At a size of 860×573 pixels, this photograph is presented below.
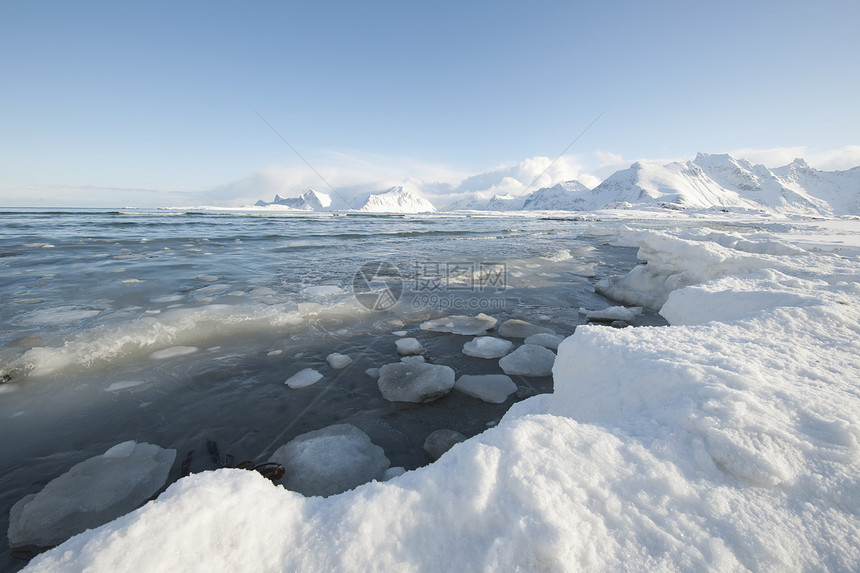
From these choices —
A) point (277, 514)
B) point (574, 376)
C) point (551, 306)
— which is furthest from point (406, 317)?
point (277, 514)

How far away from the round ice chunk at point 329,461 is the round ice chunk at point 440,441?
15.0 inches

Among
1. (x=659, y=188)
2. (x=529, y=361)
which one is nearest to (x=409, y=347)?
(x=529, y=361)

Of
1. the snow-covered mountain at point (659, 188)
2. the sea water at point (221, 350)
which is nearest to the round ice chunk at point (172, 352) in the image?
the sea water at point (221, 350)

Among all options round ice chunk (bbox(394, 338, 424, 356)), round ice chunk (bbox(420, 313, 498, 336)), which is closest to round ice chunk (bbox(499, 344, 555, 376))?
round ice chunk (bbox(420, 313, 498, 336))

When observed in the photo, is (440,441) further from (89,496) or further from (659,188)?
(659,188)

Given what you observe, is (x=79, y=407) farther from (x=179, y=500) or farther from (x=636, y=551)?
(x=636, y=551)

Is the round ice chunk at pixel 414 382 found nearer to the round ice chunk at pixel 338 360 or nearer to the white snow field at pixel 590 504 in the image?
the round ice chunk at pixel 338 360

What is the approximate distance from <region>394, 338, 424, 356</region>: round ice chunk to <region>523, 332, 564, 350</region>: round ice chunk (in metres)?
1.60

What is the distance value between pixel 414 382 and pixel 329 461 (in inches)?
49.9

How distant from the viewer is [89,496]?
7.16 feet

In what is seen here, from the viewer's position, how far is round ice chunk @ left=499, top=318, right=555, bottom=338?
512 cm

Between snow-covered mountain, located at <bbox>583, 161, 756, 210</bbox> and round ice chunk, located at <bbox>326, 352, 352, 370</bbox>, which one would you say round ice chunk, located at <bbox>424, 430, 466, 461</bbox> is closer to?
round ice chunk, located at <bbox>326, 352, 352, 370</bbox>

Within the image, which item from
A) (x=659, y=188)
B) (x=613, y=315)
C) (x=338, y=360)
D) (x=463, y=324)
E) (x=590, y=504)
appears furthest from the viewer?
(x=659, y=188)

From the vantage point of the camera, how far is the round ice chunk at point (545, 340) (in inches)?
183
